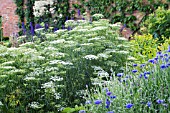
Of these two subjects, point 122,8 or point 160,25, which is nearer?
point 160,25

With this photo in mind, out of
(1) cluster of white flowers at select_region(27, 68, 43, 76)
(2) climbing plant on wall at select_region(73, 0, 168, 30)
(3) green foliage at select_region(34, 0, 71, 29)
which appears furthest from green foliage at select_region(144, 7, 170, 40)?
(3) green foliage at select_region(34, 0, 71, 29)

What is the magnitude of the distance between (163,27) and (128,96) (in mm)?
4112

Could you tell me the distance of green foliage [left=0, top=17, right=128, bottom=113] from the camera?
324cm

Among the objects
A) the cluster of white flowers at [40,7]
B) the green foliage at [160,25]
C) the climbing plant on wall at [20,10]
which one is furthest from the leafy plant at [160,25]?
the climbing plant on wall at [20,10]

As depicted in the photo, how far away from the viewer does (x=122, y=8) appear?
8.12 meters

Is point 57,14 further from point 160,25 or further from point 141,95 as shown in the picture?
point 141,95

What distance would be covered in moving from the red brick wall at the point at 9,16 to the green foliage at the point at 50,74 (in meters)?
7.76

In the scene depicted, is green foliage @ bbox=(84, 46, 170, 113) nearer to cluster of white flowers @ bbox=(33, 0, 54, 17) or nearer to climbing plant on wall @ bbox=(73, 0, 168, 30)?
climbing plant on wall @ bbox=(73, 0, 168, 30)

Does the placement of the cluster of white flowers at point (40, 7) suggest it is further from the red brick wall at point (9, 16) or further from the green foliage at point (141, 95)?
the green foliage at point (141, 95)

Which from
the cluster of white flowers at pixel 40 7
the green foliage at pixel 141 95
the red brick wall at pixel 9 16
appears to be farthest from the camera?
the red brick wall at pixel 9 16

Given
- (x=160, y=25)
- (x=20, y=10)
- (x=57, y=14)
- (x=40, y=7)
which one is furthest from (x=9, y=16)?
(x=160, y=25)

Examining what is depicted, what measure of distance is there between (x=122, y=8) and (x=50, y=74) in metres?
5.11

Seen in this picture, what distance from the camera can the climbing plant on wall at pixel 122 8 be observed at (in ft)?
24.9

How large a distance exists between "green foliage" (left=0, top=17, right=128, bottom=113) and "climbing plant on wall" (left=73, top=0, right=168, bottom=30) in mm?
3795
